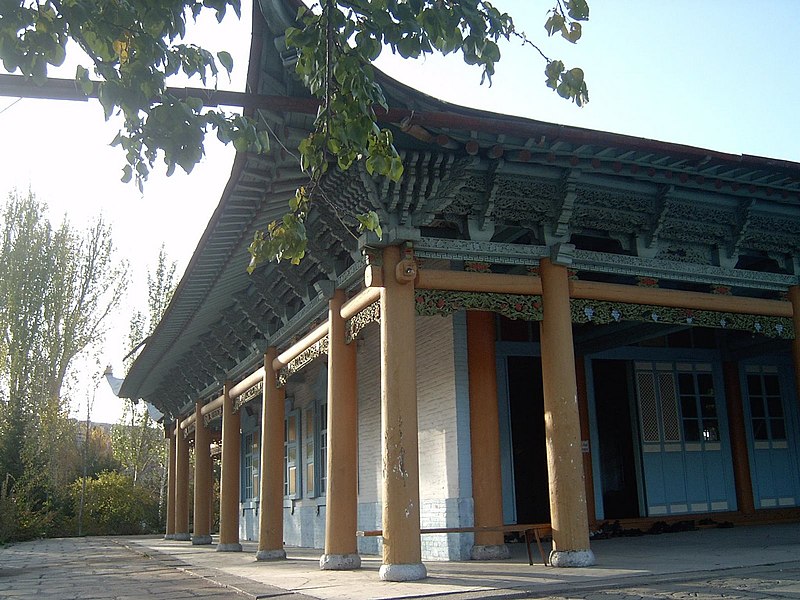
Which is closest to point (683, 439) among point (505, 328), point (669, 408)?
point (669, 408)

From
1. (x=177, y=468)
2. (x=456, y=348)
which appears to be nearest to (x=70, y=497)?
(x=177, y=468)

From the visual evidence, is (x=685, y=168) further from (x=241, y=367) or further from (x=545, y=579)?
(x=241, y=367)

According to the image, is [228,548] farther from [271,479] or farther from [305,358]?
[305,358]

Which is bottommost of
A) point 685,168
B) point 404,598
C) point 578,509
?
point 404,598

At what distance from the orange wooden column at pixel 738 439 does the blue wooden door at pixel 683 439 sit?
0.11m

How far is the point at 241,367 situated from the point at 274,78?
7.12m

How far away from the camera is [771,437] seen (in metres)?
12.3

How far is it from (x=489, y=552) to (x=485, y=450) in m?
1.05

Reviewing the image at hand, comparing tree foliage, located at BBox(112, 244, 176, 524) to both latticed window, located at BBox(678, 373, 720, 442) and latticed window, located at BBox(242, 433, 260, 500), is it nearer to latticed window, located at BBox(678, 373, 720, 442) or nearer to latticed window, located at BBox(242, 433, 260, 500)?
latticed window, located at BBox(242, 433, 260, 500)

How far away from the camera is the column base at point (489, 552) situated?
852cm

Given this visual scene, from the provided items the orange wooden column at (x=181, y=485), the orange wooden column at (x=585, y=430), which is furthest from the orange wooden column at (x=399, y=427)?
the orange wooden column at (x=181, y=485)

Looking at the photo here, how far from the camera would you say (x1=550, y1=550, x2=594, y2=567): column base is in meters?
6.92

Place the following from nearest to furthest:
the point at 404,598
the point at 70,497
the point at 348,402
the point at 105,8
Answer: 1. the point at 105,8
2. the point at 404,598
3. the point at 348,402
4. the point at 70,497

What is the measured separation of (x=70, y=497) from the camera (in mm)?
28969
